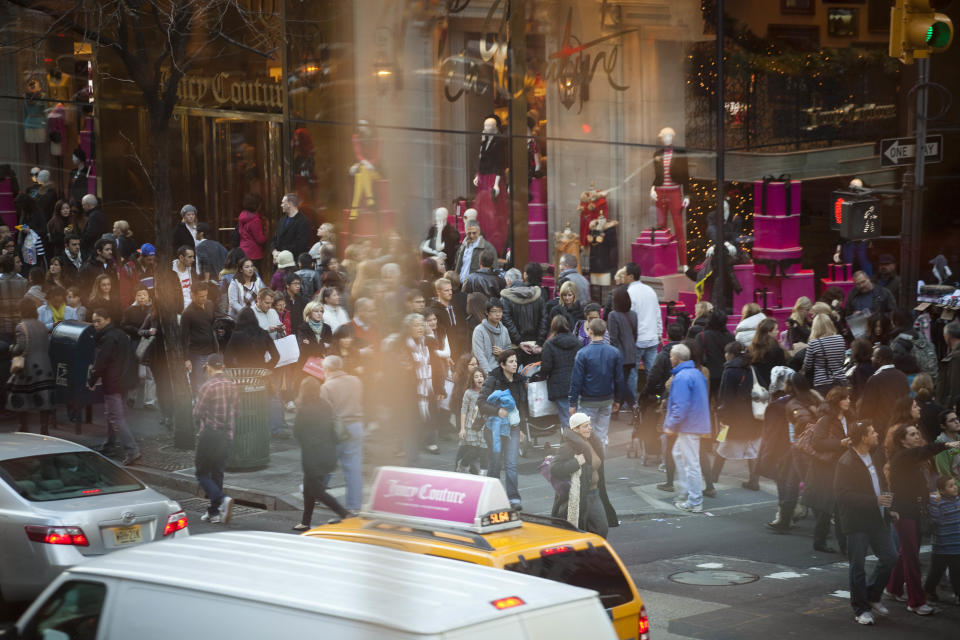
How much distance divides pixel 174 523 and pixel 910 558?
5379 millimetres

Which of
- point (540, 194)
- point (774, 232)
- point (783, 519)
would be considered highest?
point (540, 194)

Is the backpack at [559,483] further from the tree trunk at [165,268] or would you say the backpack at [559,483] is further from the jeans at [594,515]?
the tree trunk at [165,268]

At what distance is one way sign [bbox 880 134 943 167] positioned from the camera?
43.8ft

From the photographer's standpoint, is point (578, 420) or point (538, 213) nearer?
point (578, 420)

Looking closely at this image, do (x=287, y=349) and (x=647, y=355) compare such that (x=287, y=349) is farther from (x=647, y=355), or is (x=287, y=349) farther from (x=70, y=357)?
(x=647, y=355)

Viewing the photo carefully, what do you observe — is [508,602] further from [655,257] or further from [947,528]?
[655,257]

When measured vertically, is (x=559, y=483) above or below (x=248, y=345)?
below

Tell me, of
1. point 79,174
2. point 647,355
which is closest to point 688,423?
point 647,355

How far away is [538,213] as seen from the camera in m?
14.0

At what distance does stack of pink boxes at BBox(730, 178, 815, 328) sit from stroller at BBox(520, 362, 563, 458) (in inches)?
168

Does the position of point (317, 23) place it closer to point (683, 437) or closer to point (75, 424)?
point (683, 437)

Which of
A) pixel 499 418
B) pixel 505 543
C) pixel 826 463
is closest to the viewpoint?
pixel 505 543

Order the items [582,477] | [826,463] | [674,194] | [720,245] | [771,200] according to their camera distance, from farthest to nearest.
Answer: [771,200]
[720,245]
[674,194]
[826,463]
[582,477]

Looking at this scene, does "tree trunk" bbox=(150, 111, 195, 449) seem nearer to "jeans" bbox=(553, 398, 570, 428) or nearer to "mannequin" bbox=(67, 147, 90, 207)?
"jeans" bbox=(553, 398, 570, 428)
